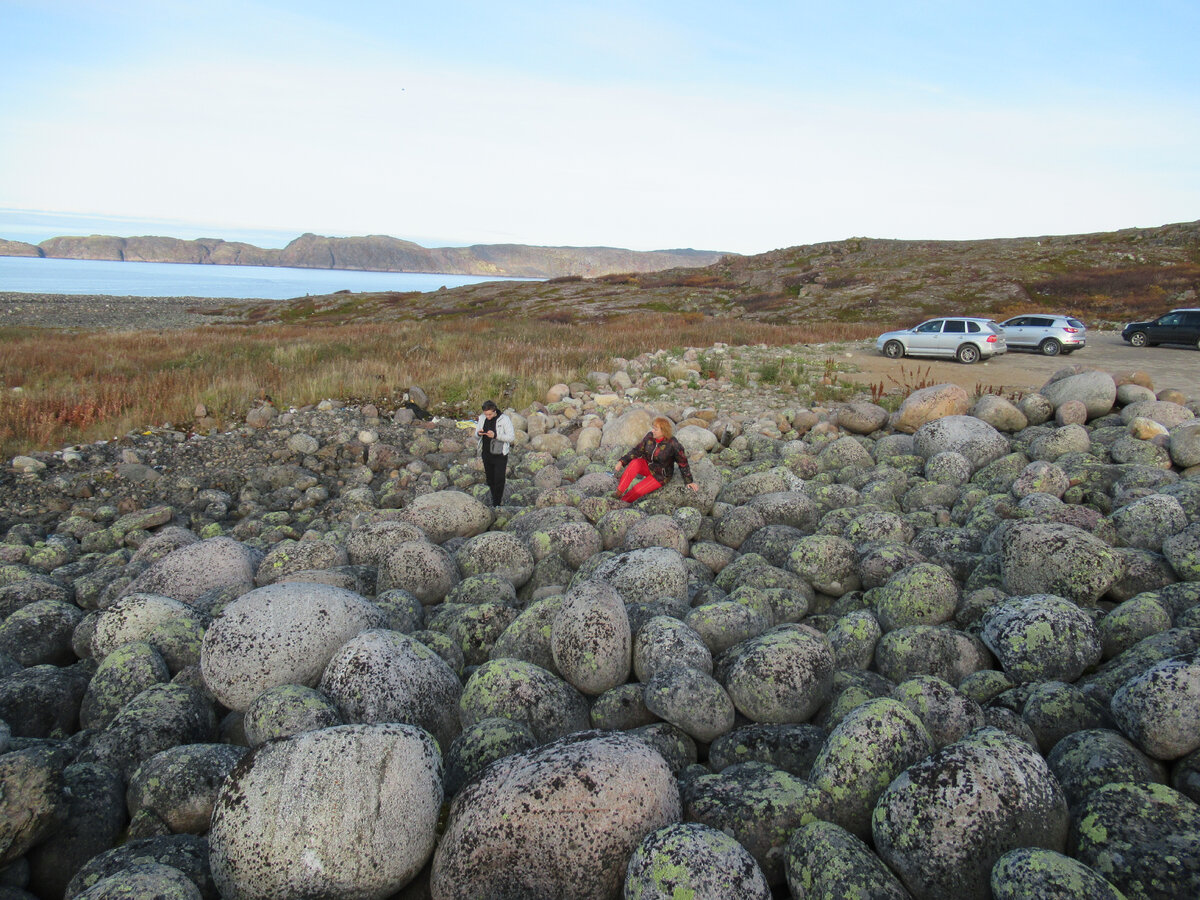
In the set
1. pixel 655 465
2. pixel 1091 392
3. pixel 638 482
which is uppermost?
pixel 1091 392

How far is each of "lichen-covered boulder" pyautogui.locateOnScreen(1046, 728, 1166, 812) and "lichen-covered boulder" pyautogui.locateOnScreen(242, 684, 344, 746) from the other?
150 inches

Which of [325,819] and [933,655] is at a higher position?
[325,819]

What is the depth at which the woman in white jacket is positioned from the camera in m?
10.2

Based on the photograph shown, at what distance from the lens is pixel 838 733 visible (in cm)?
336

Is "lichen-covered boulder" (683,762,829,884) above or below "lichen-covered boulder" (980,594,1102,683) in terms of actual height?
below

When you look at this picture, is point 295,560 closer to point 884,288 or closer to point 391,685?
point 391,685

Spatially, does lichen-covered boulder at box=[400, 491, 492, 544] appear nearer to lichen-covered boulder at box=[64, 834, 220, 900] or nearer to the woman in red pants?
the woman in red pants

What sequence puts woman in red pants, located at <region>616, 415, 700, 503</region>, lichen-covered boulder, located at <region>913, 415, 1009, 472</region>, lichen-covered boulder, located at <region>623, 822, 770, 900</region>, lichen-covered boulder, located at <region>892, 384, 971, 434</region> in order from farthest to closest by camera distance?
lichen-covered boulder, located at <region>892, 384, 971, 434</region> < lichen-covered boulder, located at <region>913, 415, 1009, 472</region> < woman in red pants, located at <region>616, 415, 700, 503</region> < lichen-covered boulder, located at <region>623, 822, 770, 900</region>

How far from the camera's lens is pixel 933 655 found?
4.48 meters

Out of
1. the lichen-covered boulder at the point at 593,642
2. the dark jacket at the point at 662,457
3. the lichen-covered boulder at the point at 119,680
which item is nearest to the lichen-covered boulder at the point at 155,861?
the lichen-covered boulder at the point at 119,680

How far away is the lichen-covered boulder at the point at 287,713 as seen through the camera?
3.64 metres

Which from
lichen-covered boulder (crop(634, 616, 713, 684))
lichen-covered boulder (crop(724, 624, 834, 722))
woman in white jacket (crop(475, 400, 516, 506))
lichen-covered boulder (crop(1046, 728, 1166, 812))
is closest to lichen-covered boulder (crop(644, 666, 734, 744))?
lichen-covered boulder (crop(724, 624, 834, 722))

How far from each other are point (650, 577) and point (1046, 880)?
3408 millimetres

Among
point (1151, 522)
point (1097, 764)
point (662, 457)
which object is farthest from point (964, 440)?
point (1097, 764)
